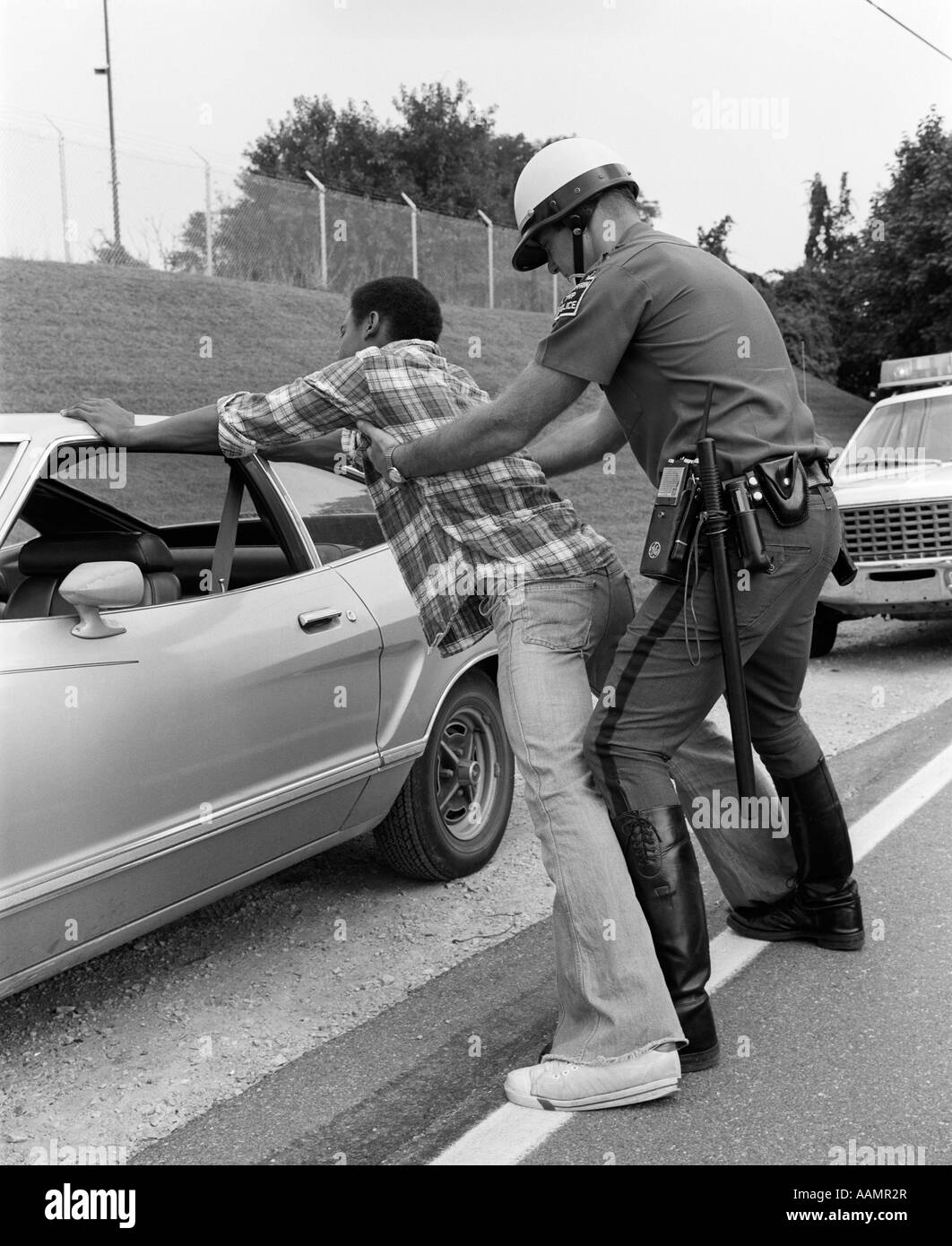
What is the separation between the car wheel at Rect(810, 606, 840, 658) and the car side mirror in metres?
6.59

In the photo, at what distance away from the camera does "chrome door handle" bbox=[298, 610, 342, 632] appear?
12.0 feet

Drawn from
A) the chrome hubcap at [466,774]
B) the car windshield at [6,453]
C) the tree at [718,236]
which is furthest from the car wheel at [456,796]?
the tree at [718,236]

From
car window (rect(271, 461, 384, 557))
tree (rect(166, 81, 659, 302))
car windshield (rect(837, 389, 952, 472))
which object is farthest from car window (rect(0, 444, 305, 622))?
tree (rect(166, 81, 659, 302))

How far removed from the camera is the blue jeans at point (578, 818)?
2906 millimetres

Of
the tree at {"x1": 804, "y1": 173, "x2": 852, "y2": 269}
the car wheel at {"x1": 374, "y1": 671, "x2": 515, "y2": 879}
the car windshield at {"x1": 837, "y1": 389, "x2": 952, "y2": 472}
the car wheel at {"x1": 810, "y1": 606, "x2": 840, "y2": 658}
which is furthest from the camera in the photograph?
the tree at {"x1": 804, "y1": 173, "x2": 852, "y2": 269}

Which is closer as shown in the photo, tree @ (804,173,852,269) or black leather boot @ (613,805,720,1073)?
black leather boot @ (613,805,720,1073)

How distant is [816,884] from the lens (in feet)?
12.1

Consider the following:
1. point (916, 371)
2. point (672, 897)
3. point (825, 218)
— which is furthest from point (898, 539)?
point (825, 218)

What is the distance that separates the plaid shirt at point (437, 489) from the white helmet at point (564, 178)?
→ 0.43m

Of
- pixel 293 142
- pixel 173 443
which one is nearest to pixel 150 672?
pixel 173 443

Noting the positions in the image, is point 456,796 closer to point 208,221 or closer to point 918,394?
point 918,394

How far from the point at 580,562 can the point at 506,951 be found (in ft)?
4.26

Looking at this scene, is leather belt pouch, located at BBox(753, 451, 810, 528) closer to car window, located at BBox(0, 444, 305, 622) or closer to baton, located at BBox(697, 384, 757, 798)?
baton, located at BBox(697, 384, 757, 798)
